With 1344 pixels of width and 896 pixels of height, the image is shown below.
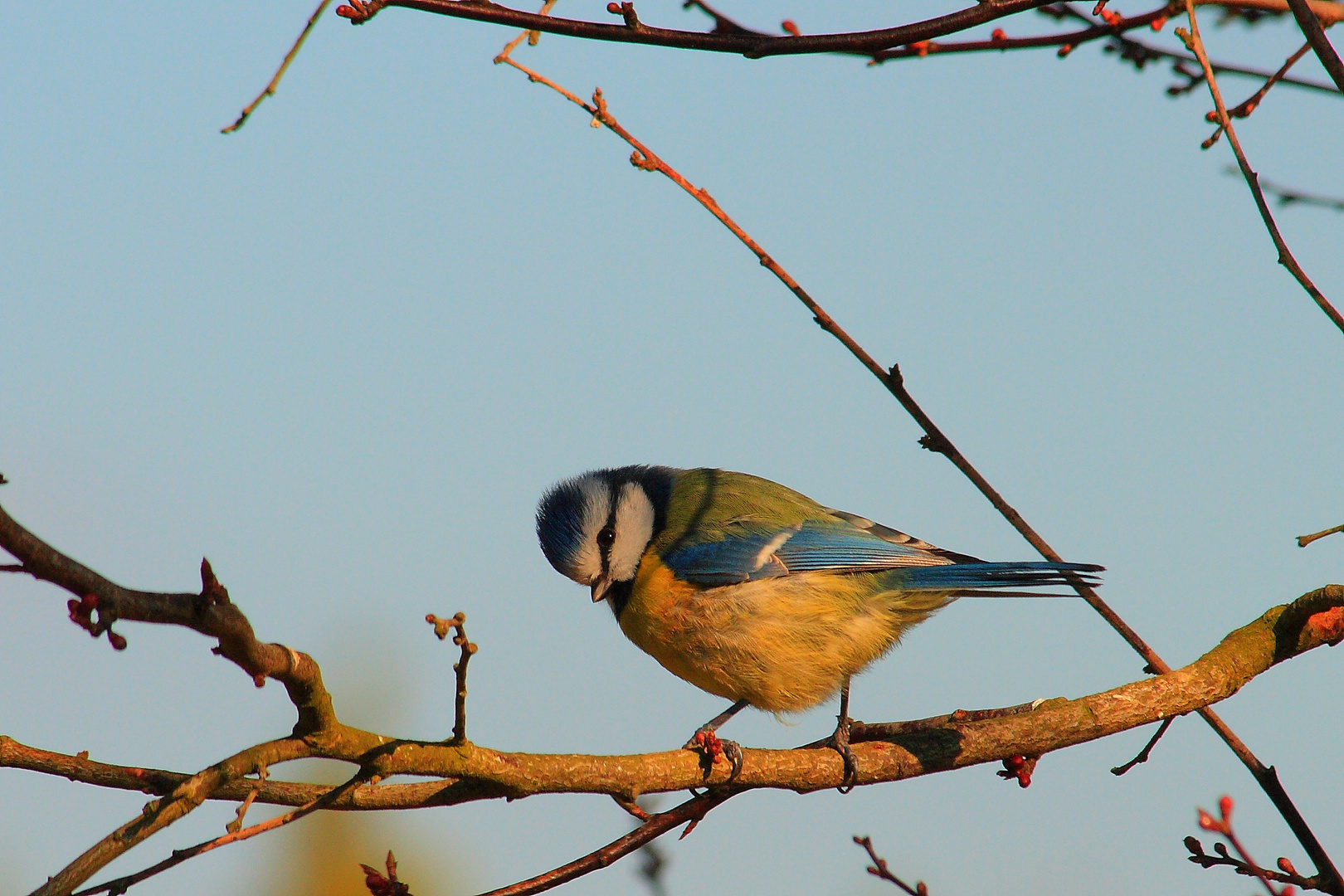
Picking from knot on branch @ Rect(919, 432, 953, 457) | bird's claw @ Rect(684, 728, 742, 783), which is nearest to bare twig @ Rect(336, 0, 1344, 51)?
knot on branch @ Rect(919, 432, 953, 457)

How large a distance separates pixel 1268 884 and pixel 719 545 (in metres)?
1.82

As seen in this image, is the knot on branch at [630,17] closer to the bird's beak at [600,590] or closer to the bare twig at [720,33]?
the bare twig at [720,33]

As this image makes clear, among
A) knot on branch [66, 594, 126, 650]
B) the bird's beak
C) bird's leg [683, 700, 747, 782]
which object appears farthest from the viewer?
the bird's beak

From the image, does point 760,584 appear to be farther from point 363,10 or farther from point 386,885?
point 363,10

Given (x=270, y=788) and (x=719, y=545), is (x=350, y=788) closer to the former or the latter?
(x=270, y=788)

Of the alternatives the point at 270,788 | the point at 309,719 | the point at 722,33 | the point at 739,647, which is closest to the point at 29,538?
the point at 309,719

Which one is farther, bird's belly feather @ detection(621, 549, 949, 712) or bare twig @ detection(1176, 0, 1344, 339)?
bird's belly feather @ detection(621, 549, 949, 712)

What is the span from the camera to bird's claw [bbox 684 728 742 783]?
89.0 inches

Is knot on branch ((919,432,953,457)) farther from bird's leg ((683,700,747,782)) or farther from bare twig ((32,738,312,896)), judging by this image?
bare twig ((32,738,312,896))

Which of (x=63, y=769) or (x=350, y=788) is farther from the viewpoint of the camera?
(x=350, y=788)

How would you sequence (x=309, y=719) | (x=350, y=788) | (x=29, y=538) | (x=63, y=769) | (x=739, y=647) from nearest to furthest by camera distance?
(x=29, y=538) < (x=309, y=719) < (x=63, y=769) < (x=350, y=788) < (x=739, y=647)

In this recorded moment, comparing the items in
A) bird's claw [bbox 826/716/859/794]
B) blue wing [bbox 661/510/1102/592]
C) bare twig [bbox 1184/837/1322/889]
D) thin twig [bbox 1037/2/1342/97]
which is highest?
thin twig [bbox 1037/2/1342/97]

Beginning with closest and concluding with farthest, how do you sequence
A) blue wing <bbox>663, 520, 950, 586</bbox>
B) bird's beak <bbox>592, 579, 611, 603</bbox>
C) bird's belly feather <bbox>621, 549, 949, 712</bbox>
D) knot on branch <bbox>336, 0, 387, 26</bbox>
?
knot on branch <bbox>336, 0, 387, 26</bbox>, bird's belly feather <bbox>621, 549, 949, 712</bbox>, blue wing <bbox>663, 520, 950, 586</bbox>, bird's beak <bbox>592, 579, 611, 603</bbox>

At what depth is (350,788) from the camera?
1.83m
